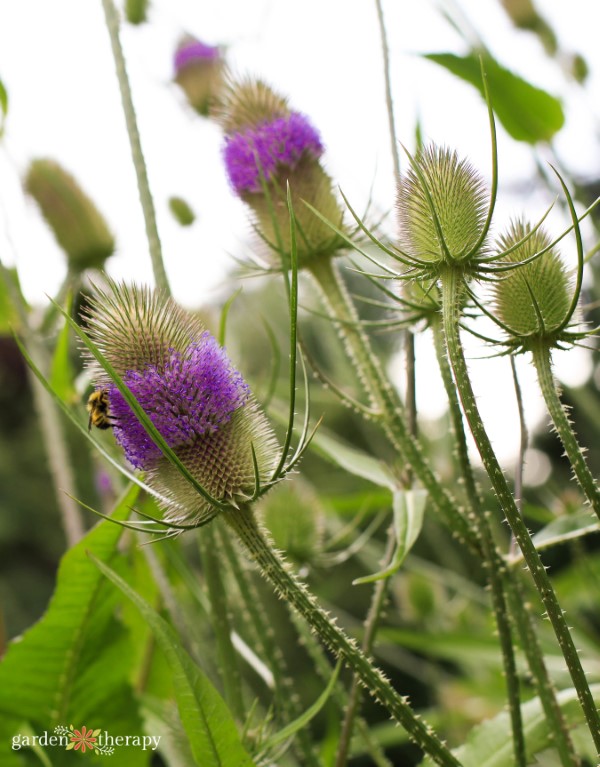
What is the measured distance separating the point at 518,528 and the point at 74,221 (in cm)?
150

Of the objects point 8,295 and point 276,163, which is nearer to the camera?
point 276,163

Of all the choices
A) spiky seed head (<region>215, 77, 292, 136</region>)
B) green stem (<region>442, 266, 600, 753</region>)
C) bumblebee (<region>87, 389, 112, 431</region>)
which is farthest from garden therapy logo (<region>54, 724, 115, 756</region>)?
spiky seed head (<region>215, 77, 292, 136</region>)

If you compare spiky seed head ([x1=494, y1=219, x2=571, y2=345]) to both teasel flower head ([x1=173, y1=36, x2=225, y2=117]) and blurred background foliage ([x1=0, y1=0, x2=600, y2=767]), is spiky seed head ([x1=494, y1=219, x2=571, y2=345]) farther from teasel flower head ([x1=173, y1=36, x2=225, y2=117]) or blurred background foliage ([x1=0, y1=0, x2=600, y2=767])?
teasel flower head ([x1=173, y1=36, x2=225, y2=117])

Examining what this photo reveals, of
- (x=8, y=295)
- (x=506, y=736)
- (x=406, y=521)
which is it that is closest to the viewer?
(x=406, y=521)

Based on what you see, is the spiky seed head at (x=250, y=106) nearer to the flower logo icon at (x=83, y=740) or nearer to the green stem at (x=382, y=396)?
the green stem at (x=382, y=396)

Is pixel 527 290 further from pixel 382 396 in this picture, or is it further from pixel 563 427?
pixel 382 396

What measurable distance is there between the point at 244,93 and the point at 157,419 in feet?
1.86

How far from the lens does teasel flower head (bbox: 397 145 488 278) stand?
0.74 meters

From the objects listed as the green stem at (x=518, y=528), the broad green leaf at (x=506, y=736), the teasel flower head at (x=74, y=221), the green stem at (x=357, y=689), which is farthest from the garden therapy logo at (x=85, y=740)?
the teasel flower head at (x=74, y=221)

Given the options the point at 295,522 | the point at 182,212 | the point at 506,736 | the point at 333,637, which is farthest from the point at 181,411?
the point at 182,212

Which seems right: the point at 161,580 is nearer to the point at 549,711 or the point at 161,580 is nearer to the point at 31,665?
the point at 31,665

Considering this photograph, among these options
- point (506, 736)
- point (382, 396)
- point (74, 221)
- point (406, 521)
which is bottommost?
point (506, 736)

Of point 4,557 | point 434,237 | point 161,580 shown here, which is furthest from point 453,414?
point 4,557

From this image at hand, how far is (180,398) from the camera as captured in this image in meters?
0.82
